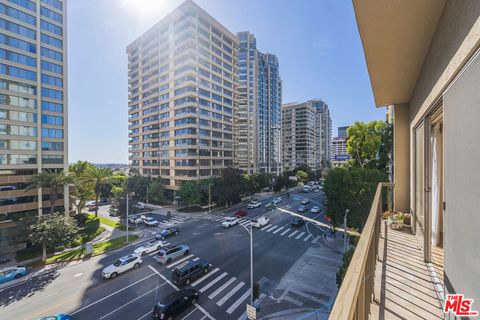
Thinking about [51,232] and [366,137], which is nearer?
[51,232]

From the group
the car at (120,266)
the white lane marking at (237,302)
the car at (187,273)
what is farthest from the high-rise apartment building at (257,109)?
the white lane marking at (237,302)

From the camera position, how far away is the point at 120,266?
596 inches

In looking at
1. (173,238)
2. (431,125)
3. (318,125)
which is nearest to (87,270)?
(173,238)

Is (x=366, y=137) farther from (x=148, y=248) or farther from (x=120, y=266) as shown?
(x=120, y=266)

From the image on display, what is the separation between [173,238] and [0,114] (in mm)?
23596

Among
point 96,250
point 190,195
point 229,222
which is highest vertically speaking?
point 190,195

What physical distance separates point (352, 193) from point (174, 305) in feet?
50.8

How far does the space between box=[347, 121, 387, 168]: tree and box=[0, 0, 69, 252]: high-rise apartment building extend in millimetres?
35746

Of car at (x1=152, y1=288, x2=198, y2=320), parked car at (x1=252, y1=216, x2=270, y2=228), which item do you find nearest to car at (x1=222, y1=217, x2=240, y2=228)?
parked car at (x1=252, y1=216, x2=270, y2=228)

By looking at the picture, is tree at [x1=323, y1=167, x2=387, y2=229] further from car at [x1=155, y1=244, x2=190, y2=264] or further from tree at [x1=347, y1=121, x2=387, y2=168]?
car at [x1=155, y1=244, x2=190, y2=264]

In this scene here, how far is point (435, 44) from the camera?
3.67 m

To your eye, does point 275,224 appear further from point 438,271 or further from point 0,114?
point 0,114

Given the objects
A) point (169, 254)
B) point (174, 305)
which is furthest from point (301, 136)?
point (174, 305)

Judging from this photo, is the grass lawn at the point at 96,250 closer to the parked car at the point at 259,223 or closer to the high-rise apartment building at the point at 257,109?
the parked car at the point at 259,223
